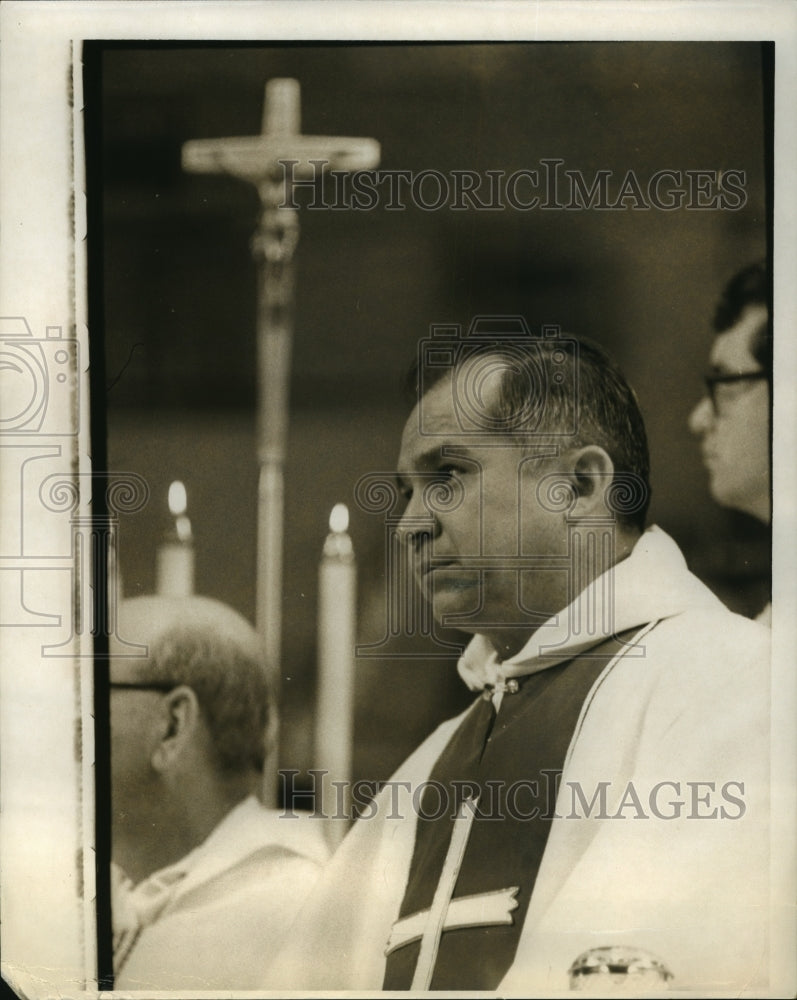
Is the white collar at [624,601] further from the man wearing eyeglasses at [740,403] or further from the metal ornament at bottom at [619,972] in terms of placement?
the metal ornament at bottom at [619,972]

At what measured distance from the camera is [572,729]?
6.81 ft

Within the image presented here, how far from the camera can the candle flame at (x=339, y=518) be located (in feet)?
6.85

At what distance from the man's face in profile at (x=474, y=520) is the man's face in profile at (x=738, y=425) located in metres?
0.26

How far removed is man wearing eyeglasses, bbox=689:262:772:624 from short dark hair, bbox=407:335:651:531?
4.5 inches

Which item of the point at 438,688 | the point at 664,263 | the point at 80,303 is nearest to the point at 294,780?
the point at 438,688

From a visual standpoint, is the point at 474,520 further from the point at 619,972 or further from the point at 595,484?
the point at 619,972

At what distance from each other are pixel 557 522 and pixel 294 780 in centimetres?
58

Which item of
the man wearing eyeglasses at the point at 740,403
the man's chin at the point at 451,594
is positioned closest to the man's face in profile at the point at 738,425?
the man wearing eyeglasses at the point at 740,403

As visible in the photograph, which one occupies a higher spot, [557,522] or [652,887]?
[557,522]

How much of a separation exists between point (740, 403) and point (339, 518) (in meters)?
0.66

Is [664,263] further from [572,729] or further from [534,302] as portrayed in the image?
[572,729]

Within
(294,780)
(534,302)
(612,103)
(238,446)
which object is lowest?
(294,780)

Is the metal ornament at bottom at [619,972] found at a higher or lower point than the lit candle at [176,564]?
lower

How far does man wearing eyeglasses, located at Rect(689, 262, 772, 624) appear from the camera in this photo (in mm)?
2084
